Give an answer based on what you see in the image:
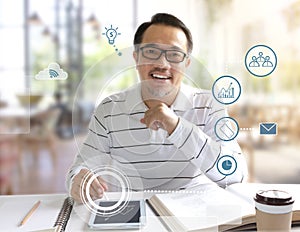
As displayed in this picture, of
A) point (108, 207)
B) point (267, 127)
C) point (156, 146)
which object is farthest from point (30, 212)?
point (267, 127)

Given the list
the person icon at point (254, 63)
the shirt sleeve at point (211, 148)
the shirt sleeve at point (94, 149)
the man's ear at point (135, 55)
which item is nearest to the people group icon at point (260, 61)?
the person icon at point (254, 63)

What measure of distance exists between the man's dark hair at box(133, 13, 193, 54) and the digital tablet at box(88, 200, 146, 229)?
364 millimetres

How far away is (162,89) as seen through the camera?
3.00 ft

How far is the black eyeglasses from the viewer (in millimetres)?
901

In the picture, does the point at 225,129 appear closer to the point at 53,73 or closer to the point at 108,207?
the point at 108,207

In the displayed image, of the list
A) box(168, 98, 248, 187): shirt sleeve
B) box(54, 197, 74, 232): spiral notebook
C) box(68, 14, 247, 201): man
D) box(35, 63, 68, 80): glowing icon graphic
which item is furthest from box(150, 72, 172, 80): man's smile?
box(54, 197, 74, 232): spiral notebook

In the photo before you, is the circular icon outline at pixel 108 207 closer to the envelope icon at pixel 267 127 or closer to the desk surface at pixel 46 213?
the desk surface at pixel 46 213

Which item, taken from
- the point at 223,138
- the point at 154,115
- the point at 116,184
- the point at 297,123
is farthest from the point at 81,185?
the point at 297,123

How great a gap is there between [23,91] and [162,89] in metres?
0.38

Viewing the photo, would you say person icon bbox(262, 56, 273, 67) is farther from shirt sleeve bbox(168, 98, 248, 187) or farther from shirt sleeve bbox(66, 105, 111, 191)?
shirt sleeve bbox(66, 105, 111, 191)

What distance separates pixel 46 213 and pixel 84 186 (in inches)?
4.1

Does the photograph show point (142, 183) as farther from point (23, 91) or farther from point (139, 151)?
point (23, 91)

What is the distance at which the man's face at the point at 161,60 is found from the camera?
0.90m

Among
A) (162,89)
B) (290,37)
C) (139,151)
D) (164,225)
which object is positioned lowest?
(164,225)
